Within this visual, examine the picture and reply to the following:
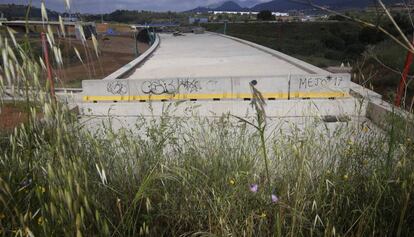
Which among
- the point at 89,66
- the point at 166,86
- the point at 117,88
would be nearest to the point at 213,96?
the point at 166,86

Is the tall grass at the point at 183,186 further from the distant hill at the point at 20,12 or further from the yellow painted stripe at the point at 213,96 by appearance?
the yellow painted stripe at the point at 213,96

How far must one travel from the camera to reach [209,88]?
440 inches

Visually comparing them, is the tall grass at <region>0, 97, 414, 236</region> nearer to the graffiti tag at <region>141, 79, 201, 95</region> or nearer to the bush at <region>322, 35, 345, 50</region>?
the graffiti tag at <region>141, 79, 201, 95</region>

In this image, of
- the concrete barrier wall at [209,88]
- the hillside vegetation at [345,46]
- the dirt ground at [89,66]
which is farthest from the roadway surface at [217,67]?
the hillside vegetation at [345,46]

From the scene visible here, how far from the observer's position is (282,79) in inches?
430

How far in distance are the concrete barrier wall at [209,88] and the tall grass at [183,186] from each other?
7982 mm

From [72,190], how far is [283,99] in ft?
32.0

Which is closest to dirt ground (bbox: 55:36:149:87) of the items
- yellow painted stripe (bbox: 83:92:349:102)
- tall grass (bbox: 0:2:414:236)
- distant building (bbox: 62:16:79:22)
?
distant building (bbox: 62:16:79:22)

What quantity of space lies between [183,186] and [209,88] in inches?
346

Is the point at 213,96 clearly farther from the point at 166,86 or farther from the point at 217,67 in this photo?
the point at 217,67

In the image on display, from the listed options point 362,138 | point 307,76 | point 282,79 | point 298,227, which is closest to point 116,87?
point 282,79

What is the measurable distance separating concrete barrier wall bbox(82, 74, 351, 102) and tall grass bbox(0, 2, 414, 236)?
7.98 m

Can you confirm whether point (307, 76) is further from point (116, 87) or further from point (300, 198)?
point (300, 198)

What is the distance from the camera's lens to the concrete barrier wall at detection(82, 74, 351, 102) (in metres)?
10.9
